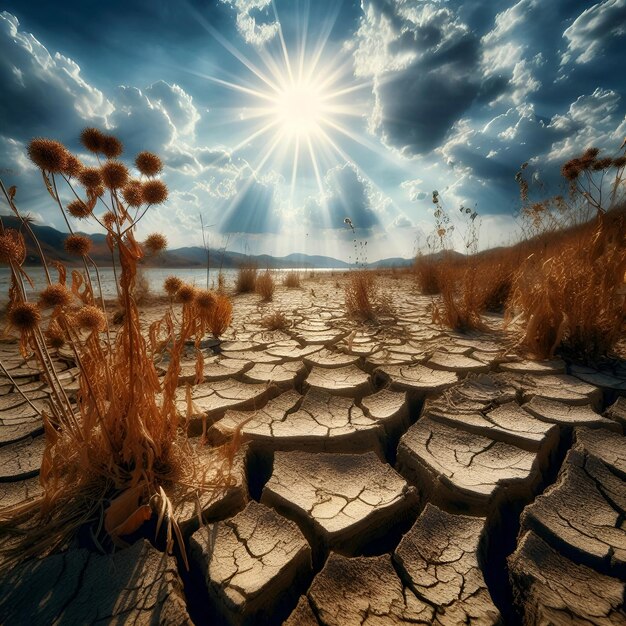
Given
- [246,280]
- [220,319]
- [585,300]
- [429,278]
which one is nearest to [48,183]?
[220,319]

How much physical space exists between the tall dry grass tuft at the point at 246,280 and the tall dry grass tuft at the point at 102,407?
18.0 ft

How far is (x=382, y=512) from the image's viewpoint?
38.5 inches

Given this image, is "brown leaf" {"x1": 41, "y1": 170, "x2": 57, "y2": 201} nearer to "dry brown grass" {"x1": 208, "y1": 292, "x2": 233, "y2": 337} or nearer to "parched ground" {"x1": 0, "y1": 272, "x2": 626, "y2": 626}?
"parched ground" {"x1": 0, "y1": 272, "x2": 626, "y2": 626}

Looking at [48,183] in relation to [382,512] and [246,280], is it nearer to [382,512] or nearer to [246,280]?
[382,512]

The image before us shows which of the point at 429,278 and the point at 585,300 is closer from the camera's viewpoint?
the point at 585,300

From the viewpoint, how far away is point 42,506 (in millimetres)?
896

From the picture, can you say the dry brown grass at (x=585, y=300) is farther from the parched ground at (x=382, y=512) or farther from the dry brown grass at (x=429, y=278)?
the dry brown grass at (x=429, y=278)

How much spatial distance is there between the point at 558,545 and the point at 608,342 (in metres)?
1.76

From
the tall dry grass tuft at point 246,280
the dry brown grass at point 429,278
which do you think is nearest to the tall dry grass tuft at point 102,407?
the dry brown grass at point 429,278

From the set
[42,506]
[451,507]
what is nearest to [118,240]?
[42,506]

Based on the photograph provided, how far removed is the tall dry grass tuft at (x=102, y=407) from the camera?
807 millimetres

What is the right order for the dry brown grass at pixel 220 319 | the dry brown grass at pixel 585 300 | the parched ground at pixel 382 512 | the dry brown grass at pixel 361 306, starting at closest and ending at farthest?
the parched ground at pixel 382 512
the dry brown grass at pixel 585 300
the dry brown grass at pixel 220 319
the dry brown grass at pixel 361 306

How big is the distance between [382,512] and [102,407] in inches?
38.8

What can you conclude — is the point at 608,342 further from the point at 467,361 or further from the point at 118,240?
the point at 118,240
